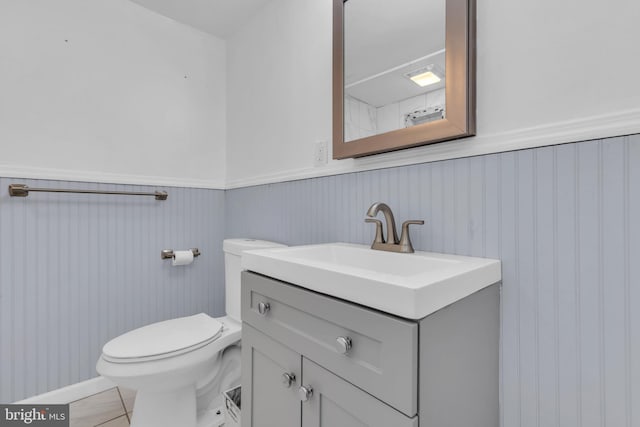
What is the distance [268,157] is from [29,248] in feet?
4.14

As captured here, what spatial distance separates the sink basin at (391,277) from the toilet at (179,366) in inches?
22.2

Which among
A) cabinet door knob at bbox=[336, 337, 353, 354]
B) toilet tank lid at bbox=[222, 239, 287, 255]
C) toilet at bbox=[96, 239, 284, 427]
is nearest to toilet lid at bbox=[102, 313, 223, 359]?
toilet at bbox=[96, 239, 284, 427]

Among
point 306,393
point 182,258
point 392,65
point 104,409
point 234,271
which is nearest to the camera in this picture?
point 306,393

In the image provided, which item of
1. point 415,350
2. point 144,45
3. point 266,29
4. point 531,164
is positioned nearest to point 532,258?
point 531,164

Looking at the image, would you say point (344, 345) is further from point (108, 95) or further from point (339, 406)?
point (108, 95)

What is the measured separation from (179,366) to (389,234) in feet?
3.19

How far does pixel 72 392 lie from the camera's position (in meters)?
1.56

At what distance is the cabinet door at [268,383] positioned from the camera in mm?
809

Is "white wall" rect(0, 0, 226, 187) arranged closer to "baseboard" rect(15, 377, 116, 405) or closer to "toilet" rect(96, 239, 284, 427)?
"toilet" rect(96, 239, 284, 427)

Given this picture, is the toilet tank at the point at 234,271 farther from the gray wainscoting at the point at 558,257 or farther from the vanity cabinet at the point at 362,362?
the gray wainscoting at the point at 558,257

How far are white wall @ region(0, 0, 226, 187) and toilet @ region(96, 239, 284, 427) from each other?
0.85 metres

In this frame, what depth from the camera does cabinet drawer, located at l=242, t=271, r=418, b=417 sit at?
0.56 metres

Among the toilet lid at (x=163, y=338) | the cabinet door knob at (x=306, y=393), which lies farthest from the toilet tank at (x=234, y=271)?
the cabinet door knob at (x=306, y=393)

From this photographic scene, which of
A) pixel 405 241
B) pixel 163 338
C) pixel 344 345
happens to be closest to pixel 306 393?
pixel 344 345
